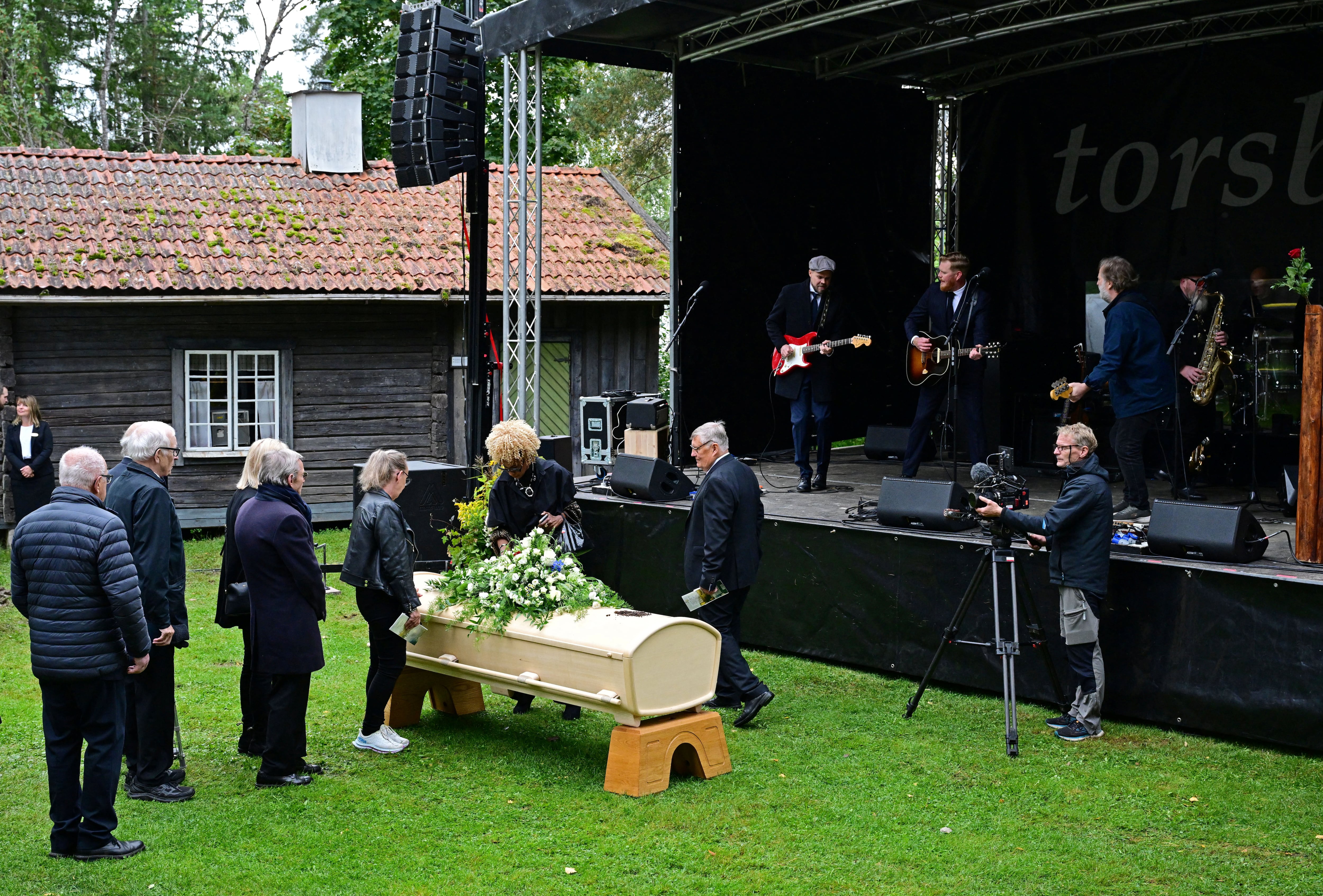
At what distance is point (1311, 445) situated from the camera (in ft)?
21.6

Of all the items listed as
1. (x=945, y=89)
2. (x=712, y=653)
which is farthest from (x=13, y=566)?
(x=945, y=89)

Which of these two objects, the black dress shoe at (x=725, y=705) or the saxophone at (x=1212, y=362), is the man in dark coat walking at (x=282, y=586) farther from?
the saxophone at (x=1212, y=362)

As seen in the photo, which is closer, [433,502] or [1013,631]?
[1013,631]

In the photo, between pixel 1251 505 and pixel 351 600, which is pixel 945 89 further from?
pixel 351 600

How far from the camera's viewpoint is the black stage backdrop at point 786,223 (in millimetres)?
11398

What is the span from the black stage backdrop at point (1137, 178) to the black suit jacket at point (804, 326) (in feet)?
8.72

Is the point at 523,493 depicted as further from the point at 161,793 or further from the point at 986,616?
the point at 986,616

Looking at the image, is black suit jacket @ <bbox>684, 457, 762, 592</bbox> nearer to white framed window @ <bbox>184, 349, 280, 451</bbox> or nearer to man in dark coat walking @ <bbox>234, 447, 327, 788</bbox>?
man in dark coat walking @ <bbox>234, 447, 327, 788</bbox>

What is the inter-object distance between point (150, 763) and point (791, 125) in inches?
334

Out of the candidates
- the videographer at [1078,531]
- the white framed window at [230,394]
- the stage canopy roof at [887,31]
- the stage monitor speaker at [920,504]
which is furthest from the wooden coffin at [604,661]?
the white framed window at [230,394]

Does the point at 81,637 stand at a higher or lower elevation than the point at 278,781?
higher

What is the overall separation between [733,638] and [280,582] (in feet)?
8.26

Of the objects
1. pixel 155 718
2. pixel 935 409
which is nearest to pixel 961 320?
pixel 935 409

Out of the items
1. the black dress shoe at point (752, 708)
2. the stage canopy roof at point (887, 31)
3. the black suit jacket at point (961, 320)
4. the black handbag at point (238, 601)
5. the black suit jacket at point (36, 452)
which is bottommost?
the black dress shoe at point (752, 708)
